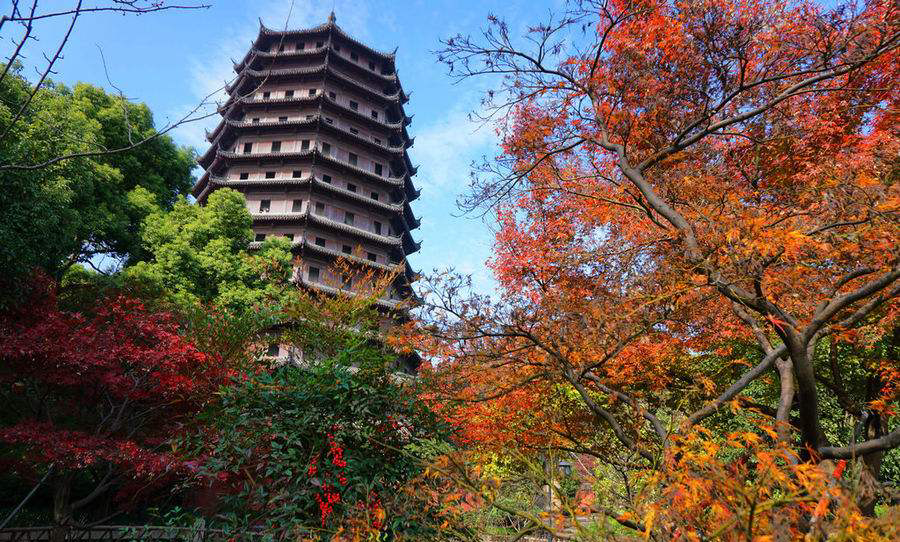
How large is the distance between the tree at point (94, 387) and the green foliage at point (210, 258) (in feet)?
19.2

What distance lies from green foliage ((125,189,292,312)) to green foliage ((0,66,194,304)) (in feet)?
3.70

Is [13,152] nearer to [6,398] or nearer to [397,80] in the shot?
[6,398]

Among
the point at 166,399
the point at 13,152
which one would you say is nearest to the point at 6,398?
the point at 166,399

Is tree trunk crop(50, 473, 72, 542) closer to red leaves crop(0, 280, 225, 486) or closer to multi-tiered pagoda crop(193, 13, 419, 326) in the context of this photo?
red leaves crop(0, 280, 225, 486)

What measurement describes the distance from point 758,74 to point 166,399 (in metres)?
11.2

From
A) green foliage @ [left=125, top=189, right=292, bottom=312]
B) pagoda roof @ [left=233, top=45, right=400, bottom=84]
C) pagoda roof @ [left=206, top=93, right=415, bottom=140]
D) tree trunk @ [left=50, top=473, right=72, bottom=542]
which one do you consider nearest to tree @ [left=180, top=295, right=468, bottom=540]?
tree trunk @ [left=50, top=473, right=72, bottom=542]

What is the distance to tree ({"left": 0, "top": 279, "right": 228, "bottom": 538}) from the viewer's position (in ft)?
26.8

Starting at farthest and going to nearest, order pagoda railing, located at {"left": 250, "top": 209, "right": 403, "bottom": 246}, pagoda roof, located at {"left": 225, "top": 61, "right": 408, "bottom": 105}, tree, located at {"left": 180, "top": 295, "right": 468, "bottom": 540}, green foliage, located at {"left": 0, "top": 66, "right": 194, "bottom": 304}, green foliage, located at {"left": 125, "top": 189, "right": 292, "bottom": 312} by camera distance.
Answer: pagoda roof, located at {"left": 225, "top": 61, "right": 408, "bottom": 105} → pagoda railing, located at {"left": 250, "top": 209, "right": 403, "bottom": 246} → green foliage, located at {"left": 125, "top": 189, "right": 292, "bottom": 312} → green foliage, located at {"left": 0, "top": 66, "right": 194, "bottom": 304} → tree, located at {"left": 180, "top": 295, "right": 468, "bottom": 540}

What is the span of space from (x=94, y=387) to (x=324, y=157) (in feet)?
66.6

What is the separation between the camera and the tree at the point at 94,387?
817cm

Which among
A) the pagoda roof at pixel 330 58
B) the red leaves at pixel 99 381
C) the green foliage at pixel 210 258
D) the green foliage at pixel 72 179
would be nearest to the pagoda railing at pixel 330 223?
the green foliage at pixel 72 179

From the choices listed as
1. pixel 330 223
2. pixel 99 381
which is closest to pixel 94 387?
pixel 99 381

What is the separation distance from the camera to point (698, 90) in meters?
6.17

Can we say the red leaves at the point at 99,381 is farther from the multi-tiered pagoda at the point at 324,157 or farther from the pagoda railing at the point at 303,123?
the pagoda railing at the point at 303,123
